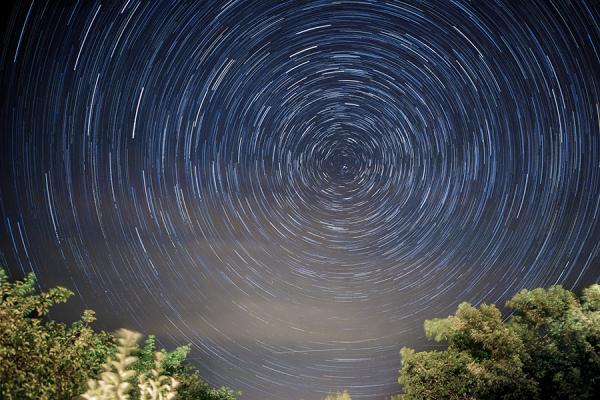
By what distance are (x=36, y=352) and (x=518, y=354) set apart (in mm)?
14374

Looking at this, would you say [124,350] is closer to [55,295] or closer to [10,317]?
[10,317]

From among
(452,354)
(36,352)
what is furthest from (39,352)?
(452,354)

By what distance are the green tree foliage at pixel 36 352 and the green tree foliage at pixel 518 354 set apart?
1173 centimetres

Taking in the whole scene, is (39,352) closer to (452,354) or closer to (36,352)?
(36,352)

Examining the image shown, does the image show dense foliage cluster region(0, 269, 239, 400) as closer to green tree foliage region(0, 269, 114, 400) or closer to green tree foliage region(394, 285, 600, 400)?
green tree foliage region(0, 269, 114, 400)

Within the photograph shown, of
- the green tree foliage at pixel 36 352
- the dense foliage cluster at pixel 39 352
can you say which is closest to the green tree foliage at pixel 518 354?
the dense foliage cluster at pixel 39 352

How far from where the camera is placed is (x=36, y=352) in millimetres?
9469

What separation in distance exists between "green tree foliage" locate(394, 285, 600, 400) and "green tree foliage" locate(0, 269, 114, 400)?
38.5 feet

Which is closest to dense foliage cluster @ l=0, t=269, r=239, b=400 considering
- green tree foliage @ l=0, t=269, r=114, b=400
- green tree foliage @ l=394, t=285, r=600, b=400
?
green tree foliage @ l=0, t=269, r=114, b=400

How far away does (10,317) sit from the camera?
30.2 ft

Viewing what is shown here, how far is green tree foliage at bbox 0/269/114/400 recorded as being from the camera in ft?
30.0

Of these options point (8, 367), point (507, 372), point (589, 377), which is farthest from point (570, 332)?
point (8, 367)

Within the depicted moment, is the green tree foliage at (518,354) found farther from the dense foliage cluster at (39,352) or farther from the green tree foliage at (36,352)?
the green tree foliage at (36,352)

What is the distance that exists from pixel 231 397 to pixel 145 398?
13.3 metres
